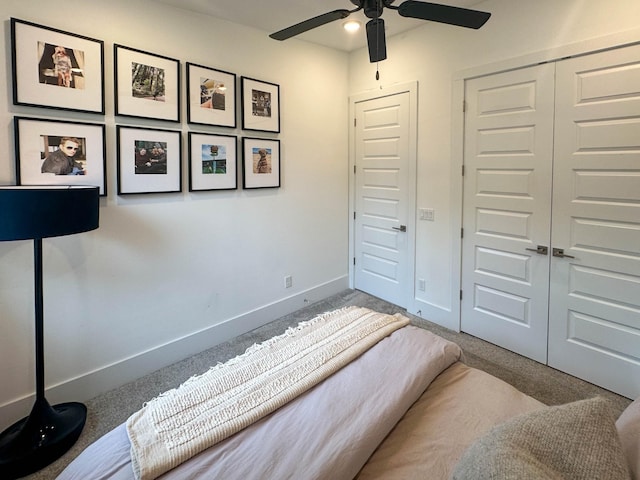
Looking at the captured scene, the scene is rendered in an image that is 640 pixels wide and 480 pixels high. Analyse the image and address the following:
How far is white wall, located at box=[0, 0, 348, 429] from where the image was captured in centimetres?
213

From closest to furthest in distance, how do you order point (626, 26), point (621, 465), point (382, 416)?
1. point (621, 465)
2. point (382, 416)
3. point (626, 26)

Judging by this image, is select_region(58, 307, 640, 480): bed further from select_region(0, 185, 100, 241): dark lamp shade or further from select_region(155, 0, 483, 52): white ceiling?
select_region(155, 0, 483, 52): white ceiling

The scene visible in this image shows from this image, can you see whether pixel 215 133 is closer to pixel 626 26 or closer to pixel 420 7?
pixel 420 7

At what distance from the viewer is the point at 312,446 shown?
3.64ft

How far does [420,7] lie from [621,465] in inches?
73.3

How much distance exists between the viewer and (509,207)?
2.79 meters

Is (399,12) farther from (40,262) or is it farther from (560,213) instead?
(40,262)

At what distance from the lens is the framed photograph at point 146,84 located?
237 centimetres

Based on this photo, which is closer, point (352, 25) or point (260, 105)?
point (352, 25)

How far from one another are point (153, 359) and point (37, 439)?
844 millimetres

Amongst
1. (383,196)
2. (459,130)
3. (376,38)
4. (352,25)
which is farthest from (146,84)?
(459,130)

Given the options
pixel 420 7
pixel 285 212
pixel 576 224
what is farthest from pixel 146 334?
pixel 576 224

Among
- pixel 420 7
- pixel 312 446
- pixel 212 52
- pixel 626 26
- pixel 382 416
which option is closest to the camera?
Answer: pixel 312 446

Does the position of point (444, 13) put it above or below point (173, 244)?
above
